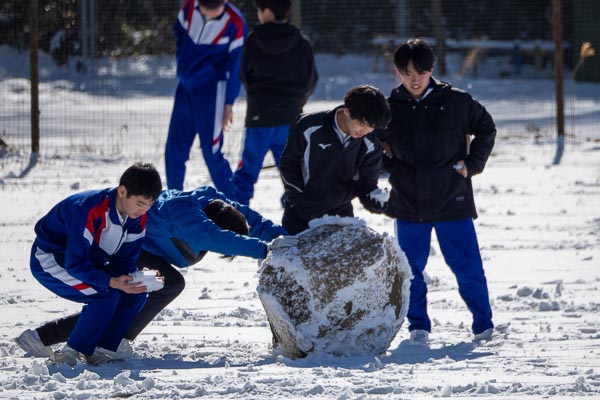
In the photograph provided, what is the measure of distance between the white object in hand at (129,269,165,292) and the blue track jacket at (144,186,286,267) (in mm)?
249

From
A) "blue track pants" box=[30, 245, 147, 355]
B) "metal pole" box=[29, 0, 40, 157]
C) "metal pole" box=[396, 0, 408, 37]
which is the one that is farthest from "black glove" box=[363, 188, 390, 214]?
"metal pole" box=[396, 0, 408, 37]

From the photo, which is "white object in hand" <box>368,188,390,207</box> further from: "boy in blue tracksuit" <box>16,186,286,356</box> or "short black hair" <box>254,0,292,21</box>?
"short black hair" <box>254,0,292,21</box>

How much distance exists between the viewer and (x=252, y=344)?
5.44m

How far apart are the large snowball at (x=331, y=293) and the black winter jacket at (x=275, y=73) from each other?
338 centimetres

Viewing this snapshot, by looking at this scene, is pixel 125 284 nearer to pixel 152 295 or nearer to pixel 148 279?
pixel 148 279

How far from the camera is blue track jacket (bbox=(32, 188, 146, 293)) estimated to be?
4832 mm

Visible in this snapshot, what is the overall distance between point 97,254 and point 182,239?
0.41 meters

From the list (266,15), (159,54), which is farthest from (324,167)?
(159,54)

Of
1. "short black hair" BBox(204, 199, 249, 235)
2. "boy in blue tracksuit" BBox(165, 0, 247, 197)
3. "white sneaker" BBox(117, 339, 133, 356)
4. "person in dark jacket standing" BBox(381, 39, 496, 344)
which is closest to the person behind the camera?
"short black hair" BBox(204, 199, 249, 235)

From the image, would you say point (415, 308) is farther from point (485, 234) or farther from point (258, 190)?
point (258, 190)

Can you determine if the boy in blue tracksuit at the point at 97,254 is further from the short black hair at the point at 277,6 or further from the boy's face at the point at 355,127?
the short black hair at the point at 277,6

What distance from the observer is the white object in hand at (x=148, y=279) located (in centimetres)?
490

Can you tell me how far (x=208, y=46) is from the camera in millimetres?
8125

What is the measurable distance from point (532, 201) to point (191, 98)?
3.15 meters
